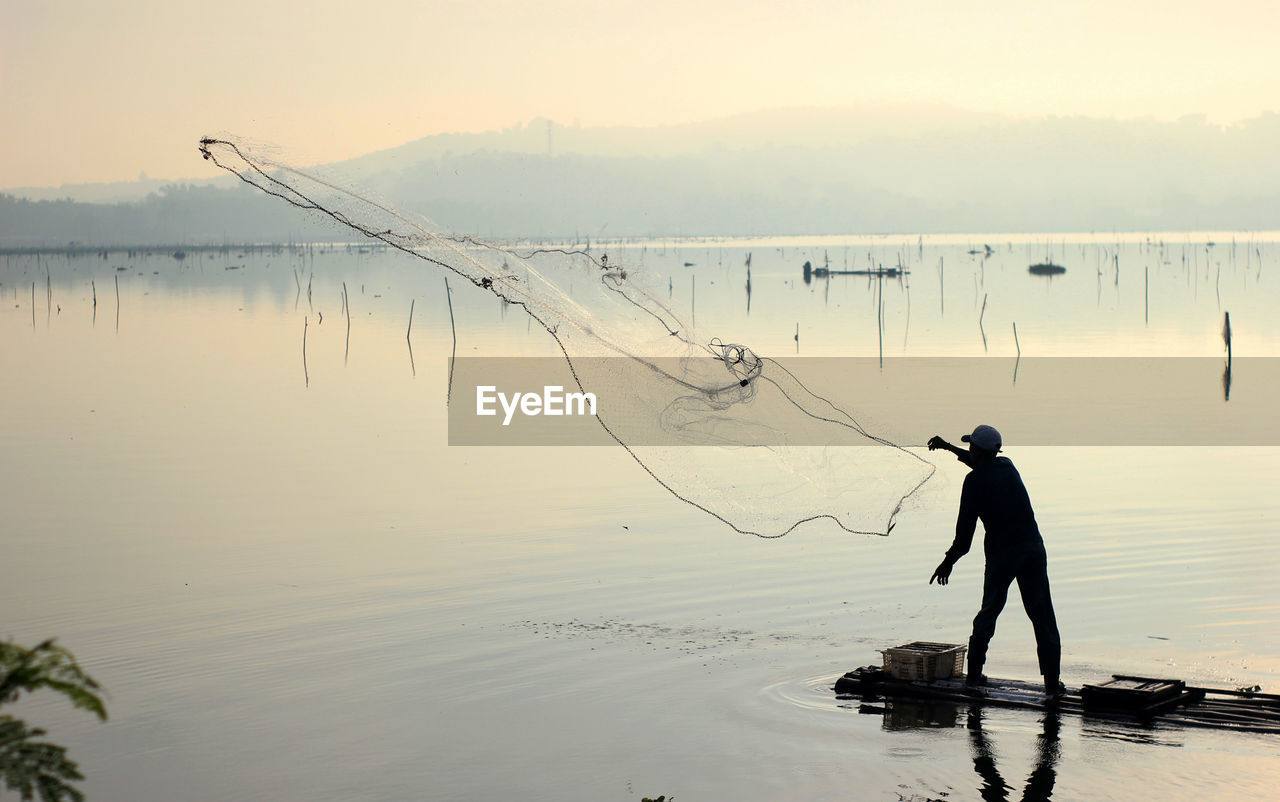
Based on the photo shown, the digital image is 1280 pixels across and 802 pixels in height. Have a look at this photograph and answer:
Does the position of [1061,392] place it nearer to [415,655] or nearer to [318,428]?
[318,428]

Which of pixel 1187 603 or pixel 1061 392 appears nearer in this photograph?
pixel 1187 603

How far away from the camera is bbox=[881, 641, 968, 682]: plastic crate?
10250mm

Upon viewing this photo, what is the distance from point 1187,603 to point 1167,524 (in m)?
4.18

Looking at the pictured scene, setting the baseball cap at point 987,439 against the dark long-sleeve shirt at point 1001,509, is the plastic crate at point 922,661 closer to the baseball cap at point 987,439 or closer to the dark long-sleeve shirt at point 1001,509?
the dark long-sleeve shirt at point 1001,509

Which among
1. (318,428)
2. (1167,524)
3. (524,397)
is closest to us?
(1167,524)

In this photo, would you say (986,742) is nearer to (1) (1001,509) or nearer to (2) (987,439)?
(1) (1001,509)

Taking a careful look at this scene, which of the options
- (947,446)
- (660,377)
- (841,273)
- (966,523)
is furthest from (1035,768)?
(841,273)

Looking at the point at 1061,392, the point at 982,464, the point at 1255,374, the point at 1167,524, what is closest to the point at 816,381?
the point at 1061,392

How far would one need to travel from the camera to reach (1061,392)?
3350 cm

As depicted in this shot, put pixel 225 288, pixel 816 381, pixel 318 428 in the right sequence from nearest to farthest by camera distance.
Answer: pixel 318 428 < pixel 816 381 < pixel 225 288

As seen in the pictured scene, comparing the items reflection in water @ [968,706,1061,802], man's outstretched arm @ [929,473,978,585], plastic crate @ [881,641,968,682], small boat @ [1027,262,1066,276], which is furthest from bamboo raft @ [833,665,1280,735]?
small boat @ [1027,262,1066,276]
